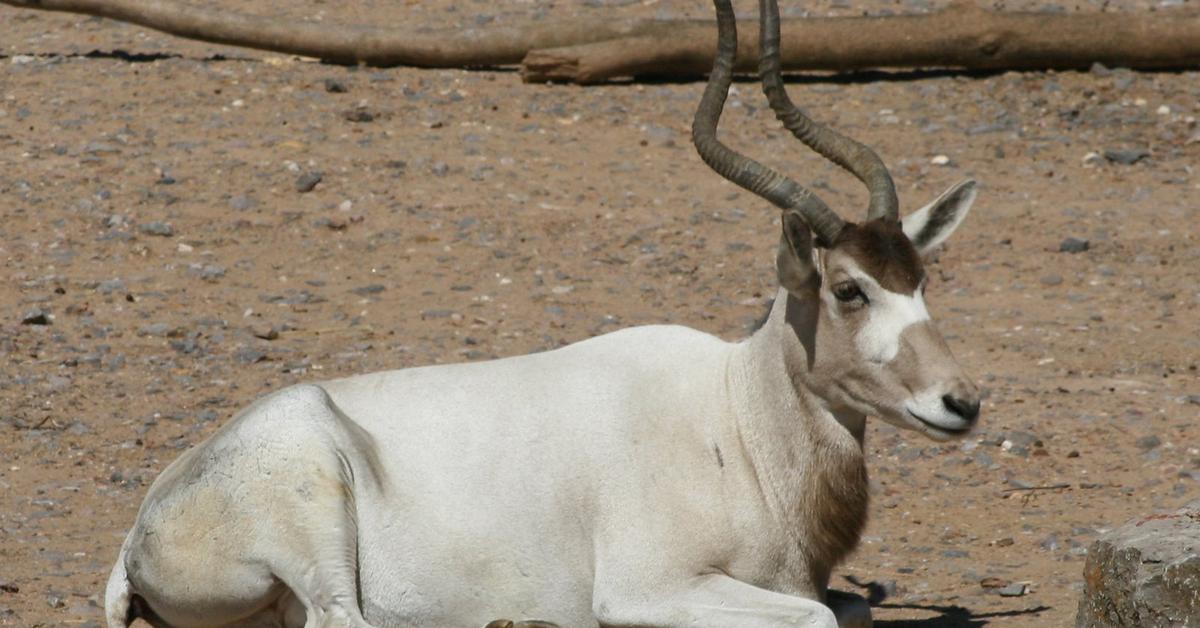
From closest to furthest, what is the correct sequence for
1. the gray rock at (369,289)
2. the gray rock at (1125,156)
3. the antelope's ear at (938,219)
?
the antelope's ear at (938,219), the gray rock at (369,289), the gray rock at (1125,156)

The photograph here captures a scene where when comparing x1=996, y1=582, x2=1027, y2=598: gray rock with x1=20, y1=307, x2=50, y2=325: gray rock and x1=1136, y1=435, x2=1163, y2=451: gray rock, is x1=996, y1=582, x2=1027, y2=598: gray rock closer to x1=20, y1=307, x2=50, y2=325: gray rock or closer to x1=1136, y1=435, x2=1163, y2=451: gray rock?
x1=1136, y1=435, x2=1163, y2=451: gray rock

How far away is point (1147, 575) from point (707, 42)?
936cm

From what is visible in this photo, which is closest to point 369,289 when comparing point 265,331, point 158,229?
point 265,331

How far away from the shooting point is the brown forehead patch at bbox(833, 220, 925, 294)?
6.21m

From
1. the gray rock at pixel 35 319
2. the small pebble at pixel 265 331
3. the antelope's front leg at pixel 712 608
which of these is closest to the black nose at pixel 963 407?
the antelope's front leg at pixel 712 608

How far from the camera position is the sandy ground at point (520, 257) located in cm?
829

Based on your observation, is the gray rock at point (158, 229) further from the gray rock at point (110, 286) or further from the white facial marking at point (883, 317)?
the white facial marking at point (883, 317)

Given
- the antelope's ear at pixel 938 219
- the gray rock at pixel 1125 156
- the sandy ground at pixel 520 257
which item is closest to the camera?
the antelope's ear at pixel 938 219

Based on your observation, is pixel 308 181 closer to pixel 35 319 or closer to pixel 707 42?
pixel 35 319

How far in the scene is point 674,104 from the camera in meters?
14.3

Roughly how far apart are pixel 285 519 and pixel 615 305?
494cm

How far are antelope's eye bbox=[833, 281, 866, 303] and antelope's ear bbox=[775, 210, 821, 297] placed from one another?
0.39ft

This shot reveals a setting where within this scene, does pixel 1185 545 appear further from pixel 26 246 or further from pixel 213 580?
pixel 26 246

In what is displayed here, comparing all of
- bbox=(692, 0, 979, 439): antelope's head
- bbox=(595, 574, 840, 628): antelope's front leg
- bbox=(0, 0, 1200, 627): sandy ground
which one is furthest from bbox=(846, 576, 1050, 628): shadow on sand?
bbox=(692, 0, 979, 439): antelope's head
